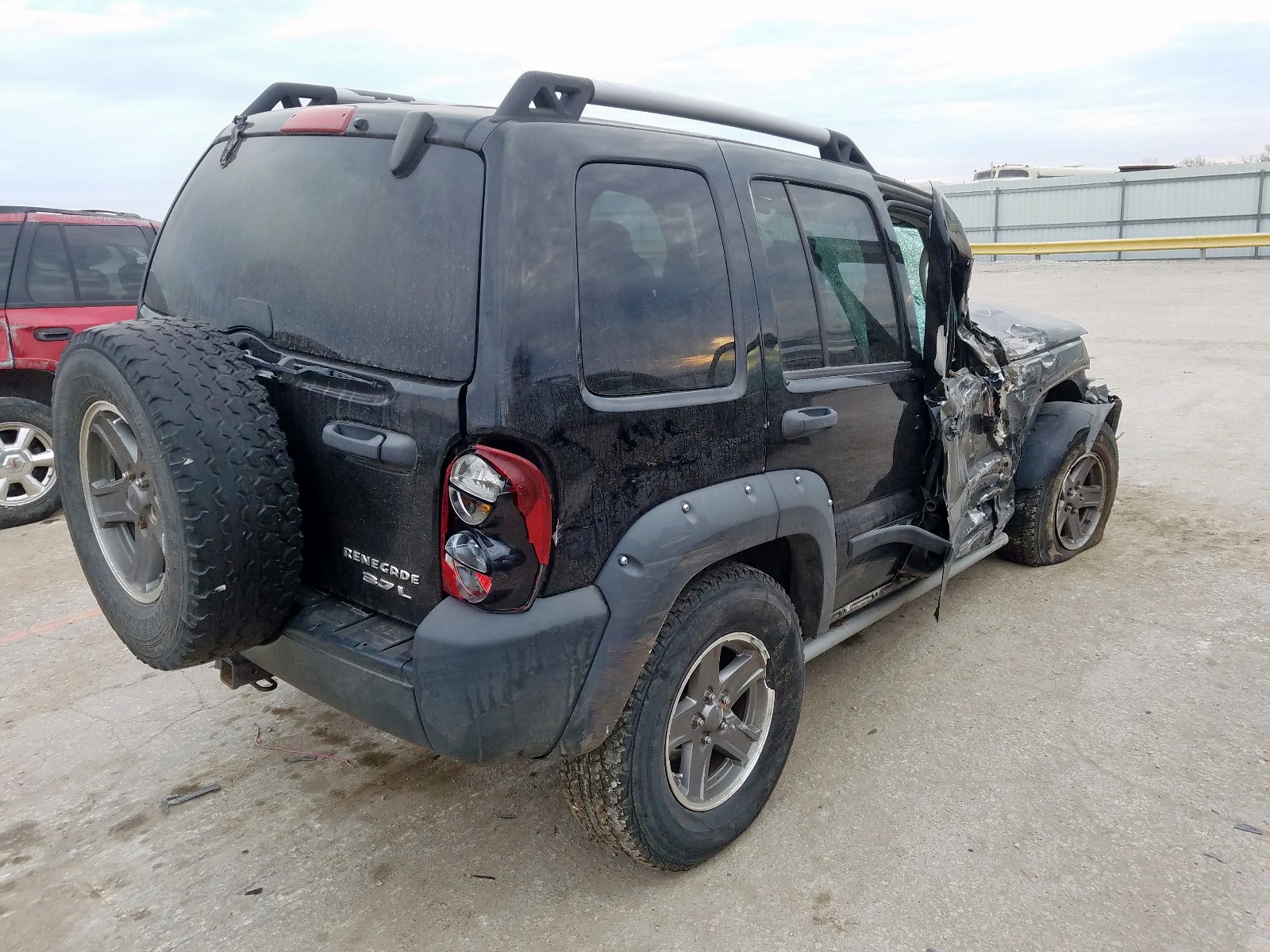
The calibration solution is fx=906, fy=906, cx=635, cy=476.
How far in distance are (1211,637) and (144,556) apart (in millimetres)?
4157

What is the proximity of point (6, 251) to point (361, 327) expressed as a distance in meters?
5.12

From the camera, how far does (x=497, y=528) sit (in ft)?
6.72

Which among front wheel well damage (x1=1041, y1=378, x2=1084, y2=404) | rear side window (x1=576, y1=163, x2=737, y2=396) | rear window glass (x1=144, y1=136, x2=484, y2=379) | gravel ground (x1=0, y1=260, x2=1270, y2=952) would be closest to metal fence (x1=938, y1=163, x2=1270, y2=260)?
front wheel well damage (x1=1041, y1=378, x2=1084, y2=404)

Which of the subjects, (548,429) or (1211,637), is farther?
(1211,637)

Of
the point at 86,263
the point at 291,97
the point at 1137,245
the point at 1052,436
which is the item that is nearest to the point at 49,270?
the point at 86,263

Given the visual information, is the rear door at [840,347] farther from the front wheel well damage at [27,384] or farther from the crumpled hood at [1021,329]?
the front wheel well damage at [27,384]

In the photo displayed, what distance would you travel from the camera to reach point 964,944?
7.63 feet

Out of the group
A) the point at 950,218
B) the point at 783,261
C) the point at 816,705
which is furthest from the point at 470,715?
the point at 950,218

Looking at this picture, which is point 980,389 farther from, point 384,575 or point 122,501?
point 122,501

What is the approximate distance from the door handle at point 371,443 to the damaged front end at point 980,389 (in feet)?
7.01

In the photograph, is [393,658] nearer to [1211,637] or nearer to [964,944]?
[964,944]

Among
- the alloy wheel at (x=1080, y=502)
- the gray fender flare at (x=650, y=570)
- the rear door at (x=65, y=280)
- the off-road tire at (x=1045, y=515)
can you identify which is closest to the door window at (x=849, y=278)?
the gray fender flare at (x=650, y=570)

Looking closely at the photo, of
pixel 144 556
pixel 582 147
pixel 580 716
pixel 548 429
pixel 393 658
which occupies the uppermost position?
pixel 582 147

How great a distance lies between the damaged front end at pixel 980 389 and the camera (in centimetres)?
351
